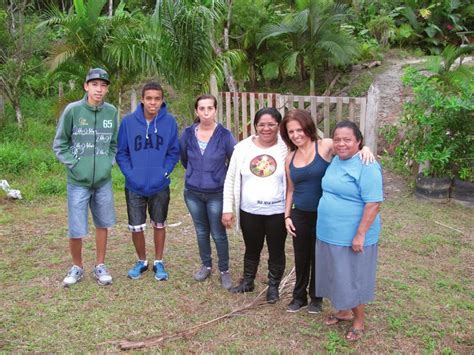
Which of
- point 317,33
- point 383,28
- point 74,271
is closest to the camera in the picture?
point 74,271

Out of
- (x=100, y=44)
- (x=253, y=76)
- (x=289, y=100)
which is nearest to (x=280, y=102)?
(x=289, y=100)

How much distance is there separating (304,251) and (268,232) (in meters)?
0.31

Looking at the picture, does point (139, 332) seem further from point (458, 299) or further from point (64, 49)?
point (64, 49)

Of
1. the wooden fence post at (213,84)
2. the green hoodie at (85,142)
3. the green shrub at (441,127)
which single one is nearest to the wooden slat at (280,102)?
the wooden fence post at (213,84)

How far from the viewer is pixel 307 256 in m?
3.42

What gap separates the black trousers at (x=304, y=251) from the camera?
10.9 ft

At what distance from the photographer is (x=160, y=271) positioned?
166 inches

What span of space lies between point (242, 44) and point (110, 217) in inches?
333

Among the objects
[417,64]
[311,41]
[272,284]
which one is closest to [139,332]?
[272,284]

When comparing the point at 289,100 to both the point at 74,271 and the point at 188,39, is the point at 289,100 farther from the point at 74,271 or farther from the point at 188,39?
the point at 74,271

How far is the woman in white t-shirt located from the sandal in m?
0.68

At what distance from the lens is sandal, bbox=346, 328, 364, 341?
3.20 m

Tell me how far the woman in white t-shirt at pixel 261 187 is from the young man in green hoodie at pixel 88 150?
1.03 metres

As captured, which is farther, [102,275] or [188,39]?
[188,39]
